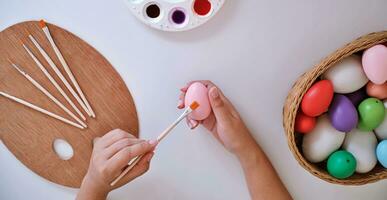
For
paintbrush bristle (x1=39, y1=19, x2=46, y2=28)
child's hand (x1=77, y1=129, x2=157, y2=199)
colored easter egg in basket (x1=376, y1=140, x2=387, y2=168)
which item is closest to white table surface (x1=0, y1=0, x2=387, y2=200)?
paintbrush bristle (x1=39, y1=19, x2=46, y2=28)

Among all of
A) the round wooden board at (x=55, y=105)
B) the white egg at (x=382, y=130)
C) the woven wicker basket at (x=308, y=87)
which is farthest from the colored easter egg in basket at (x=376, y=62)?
the round wooden board at (x=55, y=105)

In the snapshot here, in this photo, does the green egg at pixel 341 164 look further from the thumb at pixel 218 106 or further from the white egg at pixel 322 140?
the thumb at pixel 218 106

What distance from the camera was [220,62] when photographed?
98 centimetres

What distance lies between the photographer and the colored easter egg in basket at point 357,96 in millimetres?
869

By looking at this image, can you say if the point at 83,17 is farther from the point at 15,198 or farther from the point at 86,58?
the point at 15,198

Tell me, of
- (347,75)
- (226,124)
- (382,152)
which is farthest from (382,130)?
(226,124)

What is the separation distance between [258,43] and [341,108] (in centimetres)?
26

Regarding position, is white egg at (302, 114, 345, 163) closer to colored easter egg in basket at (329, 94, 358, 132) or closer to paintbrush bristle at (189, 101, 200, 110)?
colored easter egg in basket at (329, 94, 358, 132)

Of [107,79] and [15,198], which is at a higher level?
[107,79]

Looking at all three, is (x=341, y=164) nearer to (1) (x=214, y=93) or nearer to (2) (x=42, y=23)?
(1) (x=214, y=93)

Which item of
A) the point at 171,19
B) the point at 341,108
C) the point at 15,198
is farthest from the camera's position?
the point at 15,198

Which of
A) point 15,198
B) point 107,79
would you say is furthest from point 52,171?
point 107,79

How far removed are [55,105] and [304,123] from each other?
2.09 feet

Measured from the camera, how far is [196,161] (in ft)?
3.51
